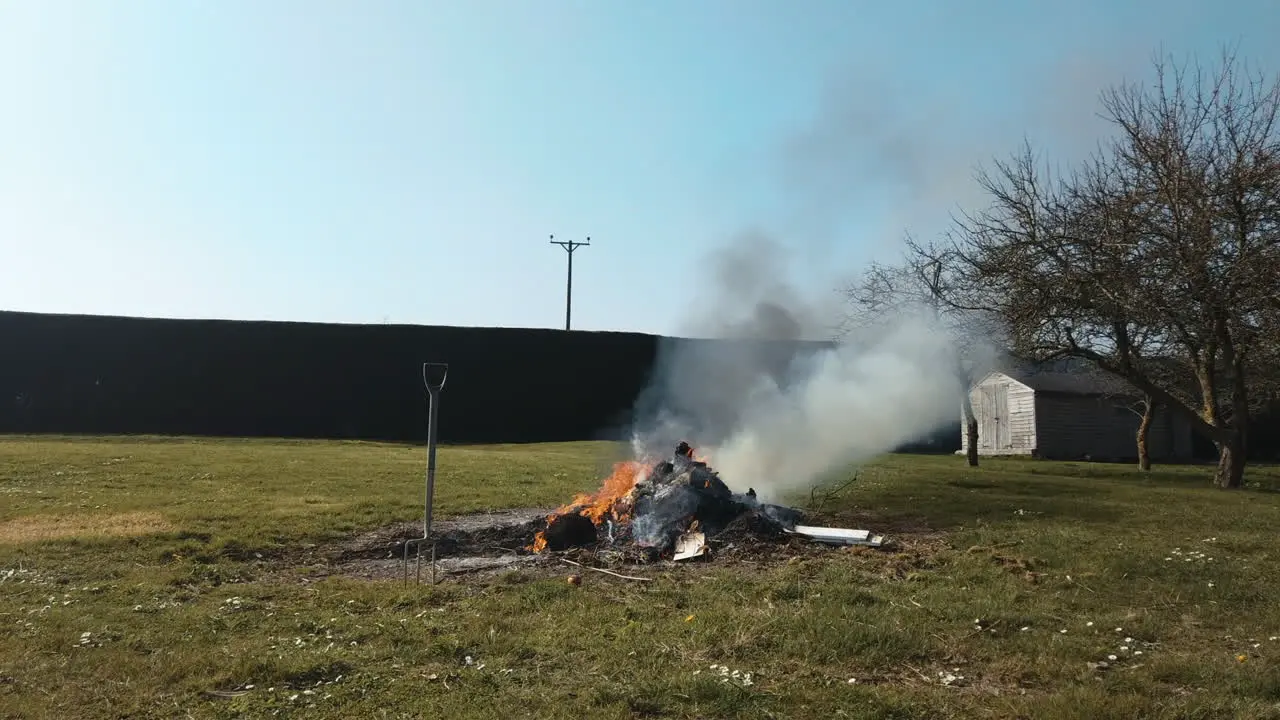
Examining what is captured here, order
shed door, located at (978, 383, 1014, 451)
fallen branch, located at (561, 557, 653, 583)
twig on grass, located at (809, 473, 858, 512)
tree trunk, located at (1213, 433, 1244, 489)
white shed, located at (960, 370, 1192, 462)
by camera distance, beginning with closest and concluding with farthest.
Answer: fallen branch, located at (561, 557, 653, 583), twig on grass, located at (809, 473, 858, 512), tree trunk, located at (1213, 433, 1244, 489), white shed, located at (960, 370, 1192, 462), shed door, located at (978, 383, 1014, 451)

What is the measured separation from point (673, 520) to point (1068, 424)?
27.7 metres

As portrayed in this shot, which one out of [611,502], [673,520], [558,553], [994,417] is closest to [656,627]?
[558,553]

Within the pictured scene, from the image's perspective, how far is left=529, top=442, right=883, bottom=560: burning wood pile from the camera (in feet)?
32.2

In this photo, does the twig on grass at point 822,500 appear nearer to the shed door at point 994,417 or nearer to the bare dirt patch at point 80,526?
the bare dirt patch at point 80,526

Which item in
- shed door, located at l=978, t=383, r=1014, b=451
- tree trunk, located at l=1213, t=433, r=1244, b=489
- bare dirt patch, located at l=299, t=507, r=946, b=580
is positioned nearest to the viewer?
bare dirt patch, located at l=299, t=507, r=946, b=580

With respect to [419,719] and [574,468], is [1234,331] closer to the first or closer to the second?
[574,468]

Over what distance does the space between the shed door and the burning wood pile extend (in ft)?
84.9

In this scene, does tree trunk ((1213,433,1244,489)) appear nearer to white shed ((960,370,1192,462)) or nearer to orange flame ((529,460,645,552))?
orange flame ((529,460,645,552))

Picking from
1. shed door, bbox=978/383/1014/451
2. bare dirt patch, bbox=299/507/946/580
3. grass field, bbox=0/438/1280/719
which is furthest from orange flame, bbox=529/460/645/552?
shed door, bbox=978/383/1014/451

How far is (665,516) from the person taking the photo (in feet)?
33.8

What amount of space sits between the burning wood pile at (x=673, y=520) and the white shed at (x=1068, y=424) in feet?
78.4

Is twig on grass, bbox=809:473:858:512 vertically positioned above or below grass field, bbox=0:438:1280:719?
above

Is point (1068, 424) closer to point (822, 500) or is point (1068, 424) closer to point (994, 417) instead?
point (994, 417)

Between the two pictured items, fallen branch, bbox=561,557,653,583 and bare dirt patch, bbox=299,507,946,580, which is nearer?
fallen branch, bbox=561,557,653,583
